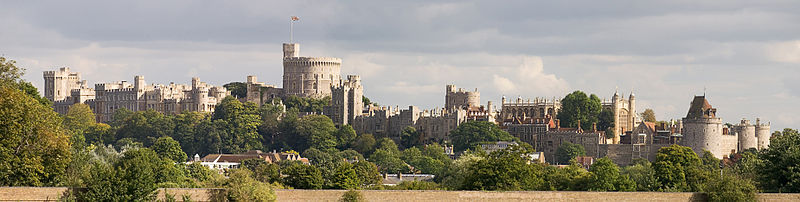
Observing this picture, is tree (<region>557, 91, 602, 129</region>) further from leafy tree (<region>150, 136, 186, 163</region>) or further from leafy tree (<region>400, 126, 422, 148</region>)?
leafy tree (<region>150, 136, 186, 163</region>)

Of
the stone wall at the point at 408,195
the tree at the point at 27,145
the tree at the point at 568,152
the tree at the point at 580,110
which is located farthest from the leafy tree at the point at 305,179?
the tree at the point at 580,110

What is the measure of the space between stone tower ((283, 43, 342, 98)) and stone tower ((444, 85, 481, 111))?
17.0 metres

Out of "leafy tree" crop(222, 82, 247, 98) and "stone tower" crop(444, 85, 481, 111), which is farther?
"leafy tree" crop(222, 82, 247, 98)

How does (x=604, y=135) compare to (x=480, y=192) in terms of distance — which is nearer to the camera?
(x=480, y=192)

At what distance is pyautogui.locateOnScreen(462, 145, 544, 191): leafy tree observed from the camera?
226 feet

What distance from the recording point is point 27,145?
192 ft

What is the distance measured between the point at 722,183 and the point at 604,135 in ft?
228

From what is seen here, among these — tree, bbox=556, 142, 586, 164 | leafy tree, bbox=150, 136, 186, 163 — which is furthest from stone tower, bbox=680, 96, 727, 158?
leafy tree, bbox=150, 136, 186, 163

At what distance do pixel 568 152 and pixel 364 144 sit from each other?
20.3 m

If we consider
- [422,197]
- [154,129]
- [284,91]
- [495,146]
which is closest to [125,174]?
[422,197]

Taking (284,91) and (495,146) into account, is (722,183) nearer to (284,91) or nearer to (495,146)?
(495,146)

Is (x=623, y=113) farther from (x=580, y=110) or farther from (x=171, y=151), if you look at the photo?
(x=171, y=151)

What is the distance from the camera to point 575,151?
125 metres

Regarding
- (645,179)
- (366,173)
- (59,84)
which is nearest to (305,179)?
(645,179)
